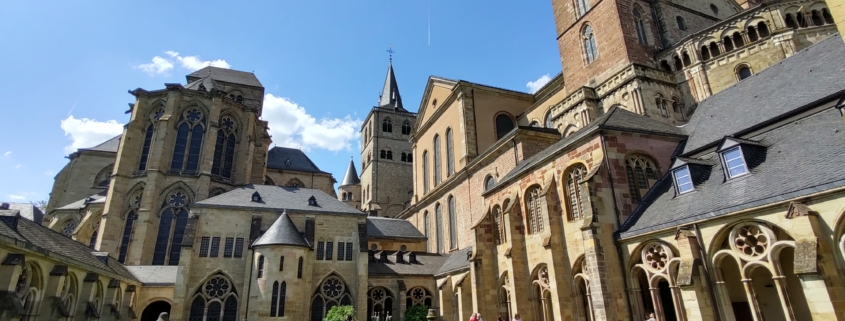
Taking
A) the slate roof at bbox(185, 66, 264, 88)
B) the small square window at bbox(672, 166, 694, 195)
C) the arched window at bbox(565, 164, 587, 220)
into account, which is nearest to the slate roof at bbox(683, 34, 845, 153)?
the small square window at bbox(672, 166, 694, 195)

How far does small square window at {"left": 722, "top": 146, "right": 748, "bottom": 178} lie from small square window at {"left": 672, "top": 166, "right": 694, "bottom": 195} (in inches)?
41.5

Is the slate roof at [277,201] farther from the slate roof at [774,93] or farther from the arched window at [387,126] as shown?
the arched window at [387,126]

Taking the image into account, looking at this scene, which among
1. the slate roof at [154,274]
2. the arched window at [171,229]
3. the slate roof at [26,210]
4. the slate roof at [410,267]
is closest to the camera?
the slate roof at [154,274]

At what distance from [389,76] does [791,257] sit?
59.8 m

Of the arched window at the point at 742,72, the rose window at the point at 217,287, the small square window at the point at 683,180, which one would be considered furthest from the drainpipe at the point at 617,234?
the rose window at the point at 217,287

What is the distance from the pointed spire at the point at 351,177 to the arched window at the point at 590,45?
132 ft

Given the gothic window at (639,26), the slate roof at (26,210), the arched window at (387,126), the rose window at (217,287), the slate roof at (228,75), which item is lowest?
the rose window at (217,287)

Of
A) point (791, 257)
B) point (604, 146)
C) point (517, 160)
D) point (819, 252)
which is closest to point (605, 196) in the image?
point (604, 146)

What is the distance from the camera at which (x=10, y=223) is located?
1464 centimetres

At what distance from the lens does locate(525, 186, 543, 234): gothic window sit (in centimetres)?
1786

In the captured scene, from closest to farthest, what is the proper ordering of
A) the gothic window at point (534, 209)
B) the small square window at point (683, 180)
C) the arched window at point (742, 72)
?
the small square window at point (683, 180) → the gothic window at point (534, 209) → the arched window at point (742, 72)

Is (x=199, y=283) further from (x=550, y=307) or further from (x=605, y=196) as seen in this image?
(x=605, y=196)

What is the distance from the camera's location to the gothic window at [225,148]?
34.1 metres

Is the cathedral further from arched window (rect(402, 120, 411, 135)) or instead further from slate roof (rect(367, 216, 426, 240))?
arched window (rect(402, 120, 411, 135))
